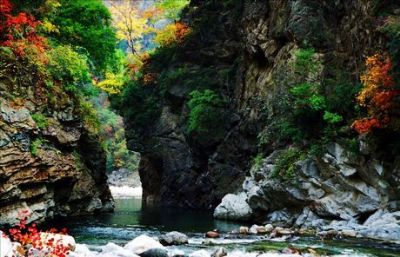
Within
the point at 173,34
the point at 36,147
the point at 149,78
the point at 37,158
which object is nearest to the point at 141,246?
the point at 37,158

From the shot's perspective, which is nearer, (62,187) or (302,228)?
(302,228)

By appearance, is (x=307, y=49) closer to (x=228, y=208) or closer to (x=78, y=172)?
(x=228, y=208)

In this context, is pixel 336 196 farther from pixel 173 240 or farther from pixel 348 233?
pixel 173 240

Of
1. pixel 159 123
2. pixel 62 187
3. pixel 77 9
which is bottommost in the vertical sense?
pixel 62 187

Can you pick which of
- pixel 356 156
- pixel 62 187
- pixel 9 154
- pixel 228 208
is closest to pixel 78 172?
pixel 62 187

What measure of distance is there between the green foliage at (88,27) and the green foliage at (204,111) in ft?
23.4

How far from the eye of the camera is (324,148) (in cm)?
2177

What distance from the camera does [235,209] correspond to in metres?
27.4

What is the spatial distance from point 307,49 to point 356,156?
27.1ft

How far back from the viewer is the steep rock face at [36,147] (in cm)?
1944

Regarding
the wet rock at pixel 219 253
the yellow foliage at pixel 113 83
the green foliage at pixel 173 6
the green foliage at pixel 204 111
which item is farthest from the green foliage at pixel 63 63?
the green foliage at pixel 173 6

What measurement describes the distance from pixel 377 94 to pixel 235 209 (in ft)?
37.9

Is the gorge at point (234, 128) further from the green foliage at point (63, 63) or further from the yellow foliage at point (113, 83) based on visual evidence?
the yellow foliage at point (113, 83)

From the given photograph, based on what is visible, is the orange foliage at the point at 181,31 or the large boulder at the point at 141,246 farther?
the orange foliage at the point at 181,31
